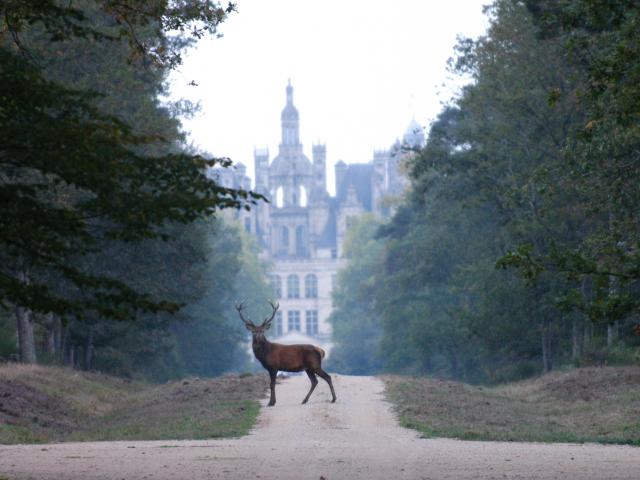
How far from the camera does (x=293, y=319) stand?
184m

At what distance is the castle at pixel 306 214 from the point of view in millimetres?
184250

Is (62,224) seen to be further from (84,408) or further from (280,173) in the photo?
(280,173)

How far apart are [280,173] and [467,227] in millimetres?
131141

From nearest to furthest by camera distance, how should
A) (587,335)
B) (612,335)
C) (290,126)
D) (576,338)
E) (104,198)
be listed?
(104,198) < (612,335) < (587,335) < (576,338) < (290,126)

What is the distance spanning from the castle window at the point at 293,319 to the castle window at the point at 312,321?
3.97 feet

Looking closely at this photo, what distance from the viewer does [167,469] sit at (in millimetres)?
14648

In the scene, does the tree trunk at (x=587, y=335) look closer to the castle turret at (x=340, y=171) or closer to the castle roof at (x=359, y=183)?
the castle roof at (x=359, y=183)

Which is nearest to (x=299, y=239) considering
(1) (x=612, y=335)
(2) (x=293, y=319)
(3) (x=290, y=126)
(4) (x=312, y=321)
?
(2) (x=293, y=319)

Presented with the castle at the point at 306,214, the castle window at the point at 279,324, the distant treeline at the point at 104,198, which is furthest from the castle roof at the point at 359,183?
the distant treeline at the point at 104,198

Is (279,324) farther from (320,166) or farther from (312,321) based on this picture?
(320,166)

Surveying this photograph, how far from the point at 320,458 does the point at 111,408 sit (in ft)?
53.0

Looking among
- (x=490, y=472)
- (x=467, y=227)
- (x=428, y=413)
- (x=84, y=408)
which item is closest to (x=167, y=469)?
(x=490, y=472)

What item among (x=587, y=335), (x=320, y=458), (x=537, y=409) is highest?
(x=587, y=335)

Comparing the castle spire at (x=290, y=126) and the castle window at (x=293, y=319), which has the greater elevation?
the castle spire at (x=290, y=126)
